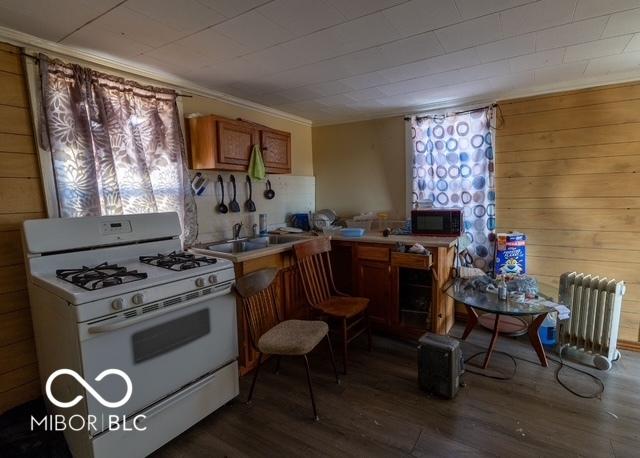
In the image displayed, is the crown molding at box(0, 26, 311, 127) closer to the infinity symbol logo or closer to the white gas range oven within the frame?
the white gas range oven

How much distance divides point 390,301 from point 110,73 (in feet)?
8.71

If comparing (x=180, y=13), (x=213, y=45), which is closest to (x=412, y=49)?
(x=213, y=45)

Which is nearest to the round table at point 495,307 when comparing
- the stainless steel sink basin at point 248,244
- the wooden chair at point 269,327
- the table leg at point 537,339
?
the table leg at point 537,339

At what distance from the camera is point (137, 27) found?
1690 millimetres

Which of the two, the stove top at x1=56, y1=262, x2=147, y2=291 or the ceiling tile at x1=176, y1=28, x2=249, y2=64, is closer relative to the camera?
the stove top at x1=56, y1=262, x2=147, y2=291

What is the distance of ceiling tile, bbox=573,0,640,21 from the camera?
1.51 m

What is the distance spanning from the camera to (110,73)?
2.12 m

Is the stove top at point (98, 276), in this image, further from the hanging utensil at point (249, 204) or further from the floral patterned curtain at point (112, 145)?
the hanging utensil at point (249, 204)

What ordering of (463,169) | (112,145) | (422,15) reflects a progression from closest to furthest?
(422,15) → (112,145) → (463,169)

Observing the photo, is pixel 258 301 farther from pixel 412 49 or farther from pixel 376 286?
pixel 412 49

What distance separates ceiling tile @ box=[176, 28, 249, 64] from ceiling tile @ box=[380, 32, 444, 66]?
87 cm

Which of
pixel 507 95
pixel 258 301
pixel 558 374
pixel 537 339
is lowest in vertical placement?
pixel 558 374

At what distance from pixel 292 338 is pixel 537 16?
2.14 meters

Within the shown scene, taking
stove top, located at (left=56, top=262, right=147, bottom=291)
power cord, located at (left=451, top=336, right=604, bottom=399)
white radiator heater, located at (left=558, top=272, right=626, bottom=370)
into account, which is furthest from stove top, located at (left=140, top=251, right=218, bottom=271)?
white radiator heater, located at (left=558, top=272, right=626, bottom=370)
